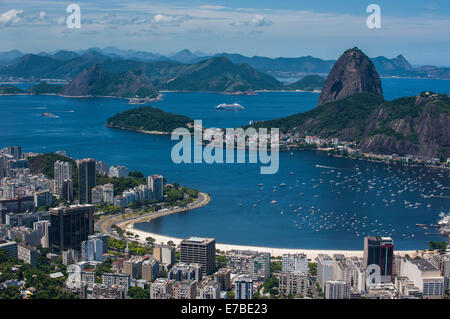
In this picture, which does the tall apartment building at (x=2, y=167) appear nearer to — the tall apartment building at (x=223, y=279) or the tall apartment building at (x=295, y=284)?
the tall apartment building at (x=223, y=279)

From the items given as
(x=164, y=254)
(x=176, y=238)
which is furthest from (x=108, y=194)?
(x=164, y=254)

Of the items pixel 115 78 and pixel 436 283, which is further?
pixel 115 78

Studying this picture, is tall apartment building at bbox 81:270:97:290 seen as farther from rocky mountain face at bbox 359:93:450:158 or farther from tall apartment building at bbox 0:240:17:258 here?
rocky mountain face at bbox 359:93:450:158

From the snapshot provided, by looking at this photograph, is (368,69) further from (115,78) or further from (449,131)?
(115,78)

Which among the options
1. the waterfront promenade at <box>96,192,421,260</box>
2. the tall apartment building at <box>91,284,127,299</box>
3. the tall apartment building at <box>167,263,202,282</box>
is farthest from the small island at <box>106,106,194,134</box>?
the tall apartment building at <box>91,284,127,299</box>

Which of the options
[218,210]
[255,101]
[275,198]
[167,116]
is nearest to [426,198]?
[275,198]

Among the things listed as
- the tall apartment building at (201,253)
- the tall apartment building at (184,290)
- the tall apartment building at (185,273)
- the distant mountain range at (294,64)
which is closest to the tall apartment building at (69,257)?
the tall apartment building at (201,253)

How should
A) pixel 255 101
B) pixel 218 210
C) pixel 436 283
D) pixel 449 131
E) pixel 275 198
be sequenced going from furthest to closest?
1. pixel 255 101
2. pixel 449 131
3. pixel 275 198
4. pixel 218 210
5. pixel 436 283
